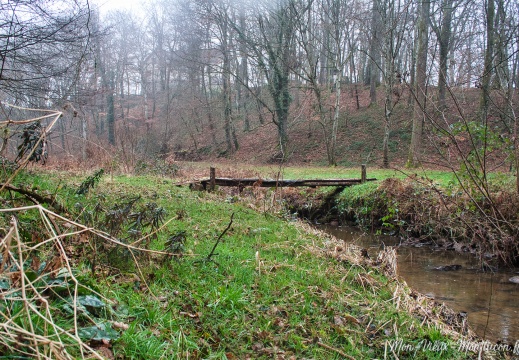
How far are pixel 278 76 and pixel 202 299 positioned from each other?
832 inches

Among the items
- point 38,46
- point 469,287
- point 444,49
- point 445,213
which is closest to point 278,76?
point 444,49

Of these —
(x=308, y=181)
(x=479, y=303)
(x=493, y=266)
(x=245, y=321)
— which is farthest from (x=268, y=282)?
(x=308, y=181)

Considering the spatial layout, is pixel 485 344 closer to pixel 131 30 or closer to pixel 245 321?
pixel 245 321

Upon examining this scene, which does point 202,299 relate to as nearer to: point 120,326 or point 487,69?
point 120,326

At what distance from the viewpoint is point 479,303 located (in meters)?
5.57

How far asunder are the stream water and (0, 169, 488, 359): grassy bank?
22.2 inches

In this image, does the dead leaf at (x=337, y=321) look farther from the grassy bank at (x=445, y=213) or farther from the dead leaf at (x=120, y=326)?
the grassy bank at (x=445, y=213)

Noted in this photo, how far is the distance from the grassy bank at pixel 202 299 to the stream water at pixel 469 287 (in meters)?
0.56

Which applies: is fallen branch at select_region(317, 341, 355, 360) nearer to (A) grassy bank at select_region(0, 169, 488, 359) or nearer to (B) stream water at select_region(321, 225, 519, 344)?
(A) grassy bank at select_region(0, 169, 488, 359)

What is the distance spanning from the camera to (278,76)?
77.0 ft

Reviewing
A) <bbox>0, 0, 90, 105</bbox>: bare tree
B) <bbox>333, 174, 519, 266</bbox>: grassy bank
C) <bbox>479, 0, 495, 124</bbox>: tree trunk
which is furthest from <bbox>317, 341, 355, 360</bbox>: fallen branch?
<bbox>0, 0, 90, 105</bbox>: bare tree

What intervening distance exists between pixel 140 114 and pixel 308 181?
30704mm

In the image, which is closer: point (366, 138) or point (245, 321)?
point (245, 321)

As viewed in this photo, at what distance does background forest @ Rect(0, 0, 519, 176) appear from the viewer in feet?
25.7
